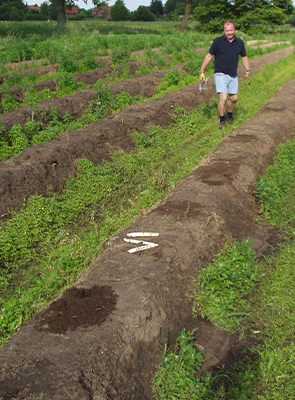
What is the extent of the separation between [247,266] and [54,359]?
7.62ft

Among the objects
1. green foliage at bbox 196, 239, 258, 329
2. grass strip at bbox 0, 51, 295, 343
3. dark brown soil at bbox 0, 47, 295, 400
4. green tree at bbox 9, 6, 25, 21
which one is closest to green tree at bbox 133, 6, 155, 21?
green tree at bbox 9, 6, 25, 21

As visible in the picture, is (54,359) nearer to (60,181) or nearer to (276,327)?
(276,327)

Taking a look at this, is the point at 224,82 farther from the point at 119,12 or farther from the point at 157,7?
the point at 157,7

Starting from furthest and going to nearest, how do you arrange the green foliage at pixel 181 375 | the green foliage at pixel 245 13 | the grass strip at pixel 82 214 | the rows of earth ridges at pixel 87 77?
the green foliage at pixel 245 13
the rows of earth ridges at pixel 87 77
the grass strip at pixel 82 214
the green foliage at pixel 181 375

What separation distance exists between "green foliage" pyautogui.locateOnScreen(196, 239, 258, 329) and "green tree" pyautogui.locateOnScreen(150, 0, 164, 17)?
102729 millimetres

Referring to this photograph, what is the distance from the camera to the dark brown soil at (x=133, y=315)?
2754 millimetres

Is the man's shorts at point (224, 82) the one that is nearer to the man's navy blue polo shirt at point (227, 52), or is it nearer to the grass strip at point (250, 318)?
the man's navy blue polo shirt at point (227, 52)

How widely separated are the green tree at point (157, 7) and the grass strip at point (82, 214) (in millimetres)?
97877

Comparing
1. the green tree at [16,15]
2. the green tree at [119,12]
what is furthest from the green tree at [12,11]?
the green tree at [119,12]

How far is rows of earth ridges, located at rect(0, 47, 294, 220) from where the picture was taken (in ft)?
19.6

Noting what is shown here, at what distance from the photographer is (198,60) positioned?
50.5ft

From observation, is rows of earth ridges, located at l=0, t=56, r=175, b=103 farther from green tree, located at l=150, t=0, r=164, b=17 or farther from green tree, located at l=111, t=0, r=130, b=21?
green tree, located at l=150, t=0, r=164, b=17

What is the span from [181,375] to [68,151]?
4.85 meters

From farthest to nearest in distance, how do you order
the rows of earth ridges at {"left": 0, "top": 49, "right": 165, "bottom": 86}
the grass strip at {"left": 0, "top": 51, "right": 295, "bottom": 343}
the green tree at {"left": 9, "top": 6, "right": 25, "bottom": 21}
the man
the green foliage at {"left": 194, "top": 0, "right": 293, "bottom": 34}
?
1. the green tree at {"left": 9, "top": 6, "right": 25, "bottom": 21}
2. the green foliage at {"left": 194, "top": 0, "right": 293, "bottom": 34}
3. the rows of earth ridges at {"left": 0, "top": 49, "right": 165, "bottom": 86}
4. the man
5. the grass strip at {"left": 0, "top": 51, "right": 295, "bottom": 343}
